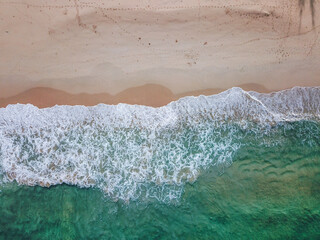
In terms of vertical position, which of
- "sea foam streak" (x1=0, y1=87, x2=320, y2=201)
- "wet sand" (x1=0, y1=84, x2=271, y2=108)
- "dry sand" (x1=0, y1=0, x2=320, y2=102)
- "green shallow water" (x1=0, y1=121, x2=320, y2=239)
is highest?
"dry sand" (x1=0, y1=0, x2=320, y2=102)

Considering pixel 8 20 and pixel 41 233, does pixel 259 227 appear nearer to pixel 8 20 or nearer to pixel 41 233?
pixel 41 233

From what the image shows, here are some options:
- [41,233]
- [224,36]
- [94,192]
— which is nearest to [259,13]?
[224,36]

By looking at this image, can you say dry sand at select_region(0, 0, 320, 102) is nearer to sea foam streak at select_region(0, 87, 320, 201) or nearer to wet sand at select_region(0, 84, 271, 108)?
wet sand at select_region(0, 84, 271, 108)

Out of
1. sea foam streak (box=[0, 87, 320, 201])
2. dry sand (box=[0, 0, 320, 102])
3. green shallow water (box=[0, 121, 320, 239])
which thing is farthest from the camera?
dry sand (box=[0, 0, 320, 102])

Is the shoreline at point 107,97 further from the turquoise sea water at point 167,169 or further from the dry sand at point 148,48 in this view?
the turquoise sea water at point 167,169

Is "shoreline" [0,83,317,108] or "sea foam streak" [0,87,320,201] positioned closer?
"sea foam streak" [0,87,320,201]

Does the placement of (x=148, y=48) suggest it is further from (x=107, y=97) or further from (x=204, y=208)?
(x=204, y=208)

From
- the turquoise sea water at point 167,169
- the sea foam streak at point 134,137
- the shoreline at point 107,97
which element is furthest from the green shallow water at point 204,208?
the shoreline at point 107,97

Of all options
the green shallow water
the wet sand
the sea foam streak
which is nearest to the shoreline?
the wet sand
